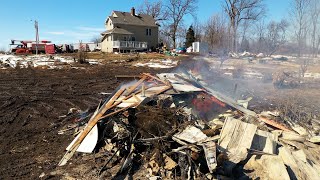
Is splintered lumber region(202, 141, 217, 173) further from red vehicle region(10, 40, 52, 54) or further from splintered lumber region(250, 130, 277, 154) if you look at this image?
red vehicle region(10, 40, 52, 54)

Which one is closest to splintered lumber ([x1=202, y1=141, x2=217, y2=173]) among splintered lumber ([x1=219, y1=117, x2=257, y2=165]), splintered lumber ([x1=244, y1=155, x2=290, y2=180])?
splintered lumber ([x1=219, y1=117, x2=257, y2=165])

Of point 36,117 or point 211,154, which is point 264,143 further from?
point 36,117

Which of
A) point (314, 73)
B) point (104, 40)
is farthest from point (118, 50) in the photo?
point (314, 73)

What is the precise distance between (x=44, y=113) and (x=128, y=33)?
32.6 meters

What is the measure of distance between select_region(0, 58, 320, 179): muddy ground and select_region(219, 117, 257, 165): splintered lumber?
2.42m

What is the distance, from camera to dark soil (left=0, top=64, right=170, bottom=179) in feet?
16.3

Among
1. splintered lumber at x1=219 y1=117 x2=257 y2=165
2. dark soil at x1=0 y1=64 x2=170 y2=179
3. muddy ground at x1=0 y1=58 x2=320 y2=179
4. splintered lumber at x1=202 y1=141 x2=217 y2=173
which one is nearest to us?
splintered lumber at x1=202 y1=141 x2=217 y2=173

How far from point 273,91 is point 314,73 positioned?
22.5 feet

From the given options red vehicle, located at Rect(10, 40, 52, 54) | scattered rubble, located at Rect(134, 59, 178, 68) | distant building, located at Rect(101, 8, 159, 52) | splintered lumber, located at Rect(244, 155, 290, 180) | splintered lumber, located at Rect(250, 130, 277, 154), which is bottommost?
splintered lumber, located at Rect(244, 155, 290, 180)

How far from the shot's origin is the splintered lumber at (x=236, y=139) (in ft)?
14.8

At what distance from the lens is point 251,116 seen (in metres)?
6.14

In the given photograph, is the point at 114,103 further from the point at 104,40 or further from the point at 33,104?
the point at 104,40

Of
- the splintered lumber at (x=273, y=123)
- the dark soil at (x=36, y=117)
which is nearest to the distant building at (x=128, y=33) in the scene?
the dark soil at (x=36, y=117)

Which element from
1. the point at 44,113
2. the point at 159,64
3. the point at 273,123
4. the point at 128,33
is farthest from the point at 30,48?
the point at 273,123
